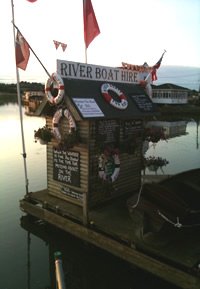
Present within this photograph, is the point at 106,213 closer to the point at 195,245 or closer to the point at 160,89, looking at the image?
the point at 195,245

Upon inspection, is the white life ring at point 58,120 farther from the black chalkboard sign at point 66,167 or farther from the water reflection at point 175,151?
the water reflection at point 175,151

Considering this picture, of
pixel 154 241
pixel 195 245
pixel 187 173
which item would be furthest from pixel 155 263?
pixel 187 173

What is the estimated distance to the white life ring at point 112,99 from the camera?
1319cm

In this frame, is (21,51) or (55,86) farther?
(21,51)

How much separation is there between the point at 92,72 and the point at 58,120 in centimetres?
234

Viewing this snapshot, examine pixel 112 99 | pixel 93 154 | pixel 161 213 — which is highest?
pixel 112 99

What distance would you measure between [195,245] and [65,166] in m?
5.76

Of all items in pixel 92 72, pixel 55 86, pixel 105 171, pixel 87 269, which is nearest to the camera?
pixel 87 269

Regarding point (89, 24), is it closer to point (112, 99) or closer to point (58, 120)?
point (112, 99)

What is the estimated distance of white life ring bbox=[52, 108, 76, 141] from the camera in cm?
1259

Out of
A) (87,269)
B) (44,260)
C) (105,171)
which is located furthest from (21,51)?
(87,269)

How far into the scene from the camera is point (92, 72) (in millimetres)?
13523

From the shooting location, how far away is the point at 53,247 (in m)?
13.0

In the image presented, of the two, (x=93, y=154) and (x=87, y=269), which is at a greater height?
(x=93, y=154)
